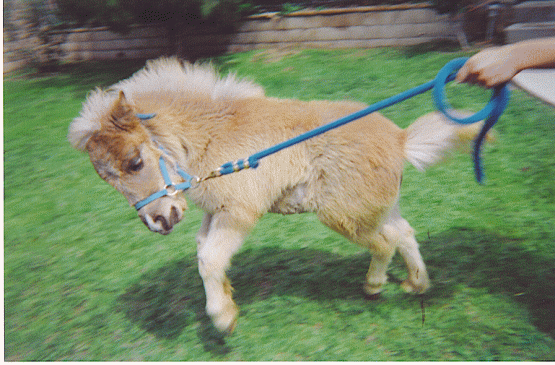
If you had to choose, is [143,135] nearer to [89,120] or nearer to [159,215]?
[89,120]

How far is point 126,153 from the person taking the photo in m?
2.92

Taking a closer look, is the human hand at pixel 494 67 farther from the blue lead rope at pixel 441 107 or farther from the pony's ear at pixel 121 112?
the pony's ear at pixel 121 112

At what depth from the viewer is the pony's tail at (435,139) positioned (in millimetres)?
3062

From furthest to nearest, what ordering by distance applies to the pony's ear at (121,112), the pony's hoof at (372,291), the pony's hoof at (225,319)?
the pony's hoof at (372,291) < the pony's hoof at (225,319) < the pony's ear at (121,112)

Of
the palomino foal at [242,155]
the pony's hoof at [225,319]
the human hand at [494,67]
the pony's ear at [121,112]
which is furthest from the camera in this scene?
the pony's hoof at [225,319]

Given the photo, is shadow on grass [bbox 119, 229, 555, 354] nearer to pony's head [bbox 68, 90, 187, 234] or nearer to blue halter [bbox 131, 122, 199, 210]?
pony's head [bbox 68, 90, 187, 234]

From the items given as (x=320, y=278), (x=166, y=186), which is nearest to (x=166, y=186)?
(x=166, y=186)

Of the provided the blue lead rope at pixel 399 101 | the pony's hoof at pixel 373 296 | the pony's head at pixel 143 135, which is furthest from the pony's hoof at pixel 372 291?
the pony's head at pixel 143 135

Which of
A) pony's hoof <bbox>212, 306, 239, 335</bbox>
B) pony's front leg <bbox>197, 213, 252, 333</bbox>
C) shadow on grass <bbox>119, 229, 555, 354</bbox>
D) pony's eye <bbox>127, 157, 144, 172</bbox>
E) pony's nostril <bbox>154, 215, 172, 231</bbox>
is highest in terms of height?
pony's eye <bbox>127, 157, 144, 172</bbox>

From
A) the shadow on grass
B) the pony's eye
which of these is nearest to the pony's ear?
the pony's eye

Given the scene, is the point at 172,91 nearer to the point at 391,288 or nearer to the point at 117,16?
the point at 391,288

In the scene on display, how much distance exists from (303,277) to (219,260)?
119 cm

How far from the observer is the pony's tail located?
10.0 ft

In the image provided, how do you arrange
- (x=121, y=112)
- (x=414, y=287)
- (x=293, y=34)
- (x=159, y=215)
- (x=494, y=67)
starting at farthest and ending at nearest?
(x=293, y=34) < (x=414, y=287) < (x=159, y=215) < (x=121, y=112) < (x=494, y=67)
